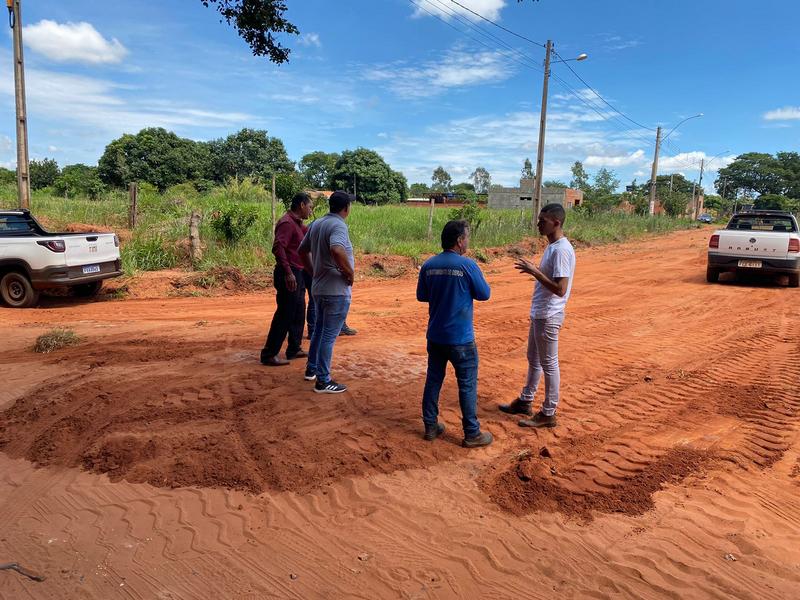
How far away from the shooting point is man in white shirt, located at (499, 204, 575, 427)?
13.5 feet

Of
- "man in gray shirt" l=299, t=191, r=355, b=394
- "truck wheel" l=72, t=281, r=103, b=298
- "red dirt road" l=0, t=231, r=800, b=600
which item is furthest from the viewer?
"truck wheel" l=72, t=281, r=103, b=298

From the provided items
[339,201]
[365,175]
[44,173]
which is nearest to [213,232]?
[339,201]

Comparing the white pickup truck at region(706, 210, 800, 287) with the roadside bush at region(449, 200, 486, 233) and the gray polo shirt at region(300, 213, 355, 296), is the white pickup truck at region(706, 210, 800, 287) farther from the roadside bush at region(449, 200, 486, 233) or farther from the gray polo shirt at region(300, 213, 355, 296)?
the gray polo shirt at region(300, 213, 355, 296)

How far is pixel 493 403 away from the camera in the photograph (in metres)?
4.99

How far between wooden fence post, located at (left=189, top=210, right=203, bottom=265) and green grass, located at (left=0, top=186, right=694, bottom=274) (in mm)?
220

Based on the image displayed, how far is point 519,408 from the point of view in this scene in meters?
4.71

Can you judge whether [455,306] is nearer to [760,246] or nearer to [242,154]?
[760,246]

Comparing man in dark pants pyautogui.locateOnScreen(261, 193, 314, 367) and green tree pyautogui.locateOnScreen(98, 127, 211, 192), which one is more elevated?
green tree pyautogui.locateOnScreen(98, 127, 211, 192)

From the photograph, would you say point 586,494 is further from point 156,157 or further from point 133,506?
point 156,157

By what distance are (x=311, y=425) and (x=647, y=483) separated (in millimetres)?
2509

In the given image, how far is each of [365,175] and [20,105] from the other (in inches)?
1394


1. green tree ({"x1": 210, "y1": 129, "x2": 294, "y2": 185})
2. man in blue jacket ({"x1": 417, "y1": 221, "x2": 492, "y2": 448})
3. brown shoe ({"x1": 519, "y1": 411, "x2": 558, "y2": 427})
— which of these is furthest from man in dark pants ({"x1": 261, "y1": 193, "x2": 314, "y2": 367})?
green tree ({"x1": 210, "y1": 129, "x2": 294, "y2": 185})

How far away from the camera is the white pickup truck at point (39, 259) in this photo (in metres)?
8.97

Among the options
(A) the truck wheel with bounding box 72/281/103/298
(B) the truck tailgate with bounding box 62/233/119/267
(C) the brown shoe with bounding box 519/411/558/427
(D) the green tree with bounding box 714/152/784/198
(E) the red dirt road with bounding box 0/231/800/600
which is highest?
(D) the green tree with bounding box 714/152/784/198
